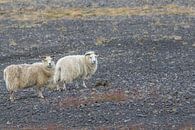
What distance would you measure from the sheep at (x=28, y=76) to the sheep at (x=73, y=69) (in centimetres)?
96

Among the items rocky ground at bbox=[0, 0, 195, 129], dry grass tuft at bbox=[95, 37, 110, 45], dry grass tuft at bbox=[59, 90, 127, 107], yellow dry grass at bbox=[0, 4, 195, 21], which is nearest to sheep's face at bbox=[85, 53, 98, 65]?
rocky ground at bbox=[0, 0, 195, 129]

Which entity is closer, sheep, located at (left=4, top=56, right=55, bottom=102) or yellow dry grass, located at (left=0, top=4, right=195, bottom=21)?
sheep, located at (left=4, top=56, right=55, bottom=102)

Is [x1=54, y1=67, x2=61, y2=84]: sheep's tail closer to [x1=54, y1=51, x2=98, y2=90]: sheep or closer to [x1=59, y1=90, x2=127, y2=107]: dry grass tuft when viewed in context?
[x1=54, y1=51, x2=98, y2=90]: sheep

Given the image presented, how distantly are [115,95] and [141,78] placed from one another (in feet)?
12.9

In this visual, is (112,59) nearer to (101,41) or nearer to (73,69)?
(101,41)

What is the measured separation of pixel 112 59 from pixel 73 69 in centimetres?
640

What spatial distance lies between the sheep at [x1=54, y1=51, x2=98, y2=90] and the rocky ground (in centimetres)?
44

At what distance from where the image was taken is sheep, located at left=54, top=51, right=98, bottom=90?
23.5 metres

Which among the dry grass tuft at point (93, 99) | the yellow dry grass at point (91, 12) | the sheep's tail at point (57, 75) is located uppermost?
the sheep's tail at point (57, 75)

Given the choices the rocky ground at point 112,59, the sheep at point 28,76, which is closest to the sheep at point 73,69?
the rocky ground at point 112,59

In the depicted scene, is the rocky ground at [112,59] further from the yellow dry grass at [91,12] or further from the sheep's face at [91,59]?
the sheep's face at [91,59]

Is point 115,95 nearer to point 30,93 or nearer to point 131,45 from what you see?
point 30,93

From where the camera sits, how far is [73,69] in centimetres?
2381

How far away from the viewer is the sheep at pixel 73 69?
23516 millimetres
